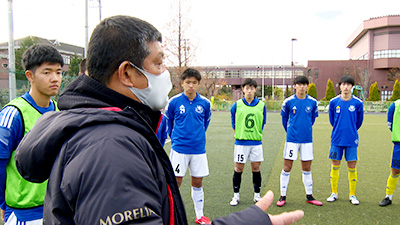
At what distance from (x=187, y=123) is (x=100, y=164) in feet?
13.9

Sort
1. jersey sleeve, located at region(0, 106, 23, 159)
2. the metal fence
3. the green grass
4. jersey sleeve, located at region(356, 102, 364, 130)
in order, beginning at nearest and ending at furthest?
1. jersey sleeve, located at region(0, 106, 23, 159)
2. the green grass
3. jersey sleeve, located at region(356, 102, 364, 130)
4. the metal fence

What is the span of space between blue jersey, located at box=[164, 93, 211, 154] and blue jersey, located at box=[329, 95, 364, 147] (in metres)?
2.64

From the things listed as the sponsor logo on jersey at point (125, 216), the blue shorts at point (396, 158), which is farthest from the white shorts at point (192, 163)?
the sponsor logo on jersey at point (125, 216)

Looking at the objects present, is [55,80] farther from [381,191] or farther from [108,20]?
[381,191]

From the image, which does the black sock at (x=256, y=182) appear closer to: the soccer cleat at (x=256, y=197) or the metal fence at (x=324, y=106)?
the soccer cleat at (x=256, y=197)

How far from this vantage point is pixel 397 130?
5.37 metres

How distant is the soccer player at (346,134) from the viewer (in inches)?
221

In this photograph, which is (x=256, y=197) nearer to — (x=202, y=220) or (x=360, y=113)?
(x=202, y=220)

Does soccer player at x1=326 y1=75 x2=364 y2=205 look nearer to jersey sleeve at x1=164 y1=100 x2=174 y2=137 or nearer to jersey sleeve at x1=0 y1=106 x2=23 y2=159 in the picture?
jersey sleeve at x1=164 y1=100 x2=174 y2=137

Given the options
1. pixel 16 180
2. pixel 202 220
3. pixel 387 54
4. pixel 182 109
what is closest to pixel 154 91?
pixel 16 180

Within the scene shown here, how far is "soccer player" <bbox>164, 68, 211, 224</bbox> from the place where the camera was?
5008 mm

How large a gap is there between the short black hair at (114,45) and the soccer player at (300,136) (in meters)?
5.02

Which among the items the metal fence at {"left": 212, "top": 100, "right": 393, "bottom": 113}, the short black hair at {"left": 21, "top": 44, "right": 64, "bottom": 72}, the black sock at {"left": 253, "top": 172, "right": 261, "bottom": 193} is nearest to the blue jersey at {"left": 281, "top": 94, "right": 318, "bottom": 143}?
the black sock at {"left": 253, "top": 172, "right": 261, "bottom": 193}

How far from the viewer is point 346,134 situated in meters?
5.65
